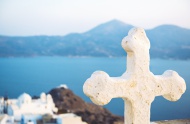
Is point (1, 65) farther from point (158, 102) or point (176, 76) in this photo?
point (176, 76)

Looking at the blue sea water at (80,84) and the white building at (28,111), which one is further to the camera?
the blue sea water at (80,84)

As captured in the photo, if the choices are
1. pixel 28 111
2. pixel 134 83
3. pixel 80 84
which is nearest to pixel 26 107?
pixel 28 111

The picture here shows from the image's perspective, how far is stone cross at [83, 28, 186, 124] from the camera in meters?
2.33

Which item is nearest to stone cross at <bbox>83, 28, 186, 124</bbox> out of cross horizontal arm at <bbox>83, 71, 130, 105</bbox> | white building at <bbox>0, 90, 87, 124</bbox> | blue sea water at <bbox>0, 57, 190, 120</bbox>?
cross horizontal arm at <bbox>83, 71, 130, 105</bbox>

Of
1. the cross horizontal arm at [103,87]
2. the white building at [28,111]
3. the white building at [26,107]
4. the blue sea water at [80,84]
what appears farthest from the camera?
the blue sea water at [80,84]

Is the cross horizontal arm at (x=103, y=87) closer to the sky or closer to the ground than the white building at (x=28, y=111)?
closer to the sky

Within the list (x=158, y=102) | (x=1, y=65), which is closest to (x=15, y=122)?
(x=158, y=102)

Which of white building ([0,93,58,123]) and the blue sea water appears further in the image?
the blue sea water

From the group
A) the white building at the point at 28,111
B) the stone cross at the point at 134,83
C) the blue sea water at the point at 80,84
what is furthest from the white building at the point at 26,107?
the stone cross at the point at 134,83

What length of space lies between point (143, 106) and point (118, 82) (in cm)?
29

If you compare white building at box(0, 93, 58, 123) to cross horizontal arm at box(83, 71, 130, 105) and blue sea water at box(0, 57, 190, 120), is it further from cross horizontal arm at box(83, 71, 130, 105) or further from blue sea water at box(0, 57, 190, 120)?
cross horizontal arm at box(83, 71, 130, 105)

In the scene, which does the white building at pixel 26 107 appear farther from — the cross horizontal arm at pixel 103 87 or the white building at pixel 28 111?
the cross horizontal arm at pixel 103 87

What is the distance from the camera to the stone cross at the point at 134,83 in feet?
7.66

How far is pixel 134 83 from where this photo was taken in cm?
244
